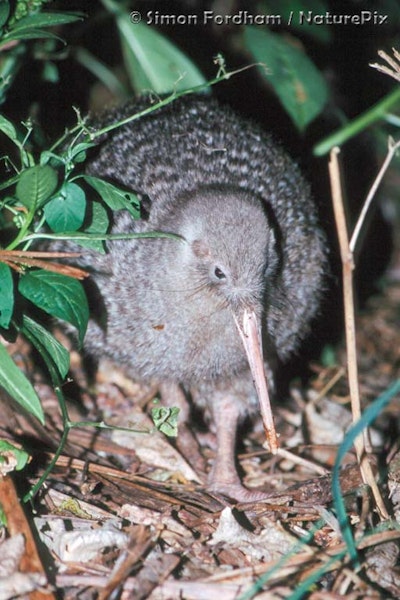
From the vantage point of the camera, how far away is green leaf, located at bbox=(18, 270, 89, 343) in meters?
2.73

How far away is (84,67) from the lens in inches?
213

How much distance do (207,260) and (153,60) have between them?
1739mm

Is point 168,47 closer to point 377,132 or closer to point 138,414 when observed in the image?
point 377,132

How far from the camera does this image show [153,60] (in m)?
4.57

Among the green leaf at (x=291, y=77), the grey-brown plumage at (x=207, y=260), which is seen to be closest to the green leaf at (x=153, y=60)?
the green leaf at (x=291, y=77)

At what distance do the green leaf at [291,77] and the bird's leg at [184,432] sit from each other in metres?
1.64

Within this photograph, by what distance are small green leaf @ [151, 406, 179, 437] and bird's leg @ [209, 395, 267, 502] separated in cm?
73

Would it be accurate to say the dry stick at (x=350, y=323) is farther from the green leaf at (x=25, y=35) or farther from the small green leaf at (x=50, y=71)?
the small green leaf at (x=50, y=71)

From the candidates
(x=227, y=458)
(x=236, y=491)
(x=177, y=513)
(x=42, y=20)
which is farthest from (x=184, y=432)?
(x=42, y=20)

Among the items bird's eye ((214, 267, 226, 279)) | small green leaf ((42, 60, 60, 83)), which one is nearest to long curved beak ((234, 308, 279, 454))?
bird's eye ((214, 267, 226, 279))

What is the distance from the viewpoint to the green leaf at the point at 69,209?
2.82 metres

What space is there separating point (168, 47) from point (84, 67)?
41.9 inches

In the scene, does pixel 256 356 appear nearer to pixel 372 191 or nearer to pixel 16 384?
pixel 372 191

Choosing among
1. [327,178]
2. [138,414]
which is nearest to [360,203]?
[327,178]
